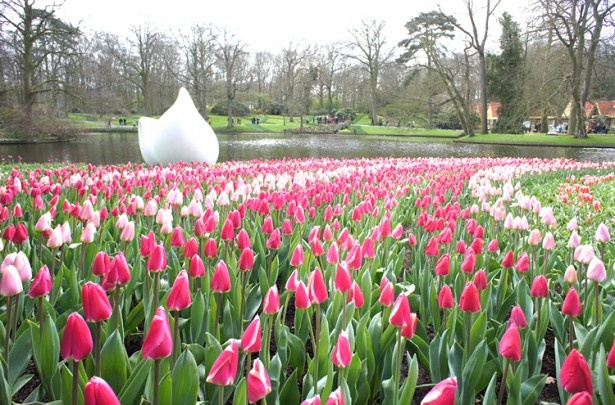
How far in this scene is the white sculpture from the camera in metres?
9.46

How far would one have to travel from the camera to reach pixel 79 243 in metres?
2.76

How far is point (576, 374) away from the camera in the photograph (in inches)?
41.1

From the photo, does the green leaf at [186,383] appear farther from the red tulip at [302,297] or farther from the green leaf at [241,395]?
the red tulip at [302,297]

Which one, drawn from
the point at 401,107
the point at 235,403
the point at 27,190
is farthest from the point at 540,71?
the point at 235,403

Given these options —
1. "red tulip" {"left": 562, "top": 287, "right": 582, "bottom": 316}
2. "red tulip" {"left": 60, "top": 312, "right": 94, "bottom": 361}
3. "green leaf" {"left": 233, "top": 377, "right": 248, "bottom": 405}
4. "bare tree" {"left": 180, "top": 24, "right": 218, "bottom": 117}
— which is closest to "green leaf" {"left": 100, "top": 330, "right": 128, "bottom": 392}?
"red tulip" {"left": 60, "top": 312, "right": 94, "bottom": 361}

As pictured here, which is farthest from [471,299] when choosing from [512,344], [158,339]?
[158,339]

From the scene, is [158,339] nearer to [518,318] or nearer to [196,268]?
[196,268]

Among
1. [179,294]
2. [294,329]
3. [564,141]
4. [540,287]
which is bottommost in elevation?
[294,329]

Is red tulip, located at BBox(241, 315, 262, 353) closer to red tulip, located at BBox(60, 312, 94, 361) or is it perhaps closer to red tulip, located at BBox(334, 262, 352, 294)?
red tulip, located at BBox(60, 312, 94, 361)

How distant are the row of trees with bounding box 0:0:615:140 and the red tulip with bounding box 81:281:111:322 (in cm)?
2521

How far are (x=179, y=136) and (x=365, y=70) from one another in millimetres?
43409

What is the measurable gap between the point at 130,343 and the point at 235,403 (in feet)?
3.84

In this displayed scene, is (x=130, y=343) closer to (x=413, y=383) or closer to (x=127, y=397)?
(x=127, y=397)

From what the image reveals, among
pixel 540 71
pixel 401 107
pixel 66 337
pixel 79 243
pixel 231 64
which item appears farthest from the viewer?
pixel 231 64
